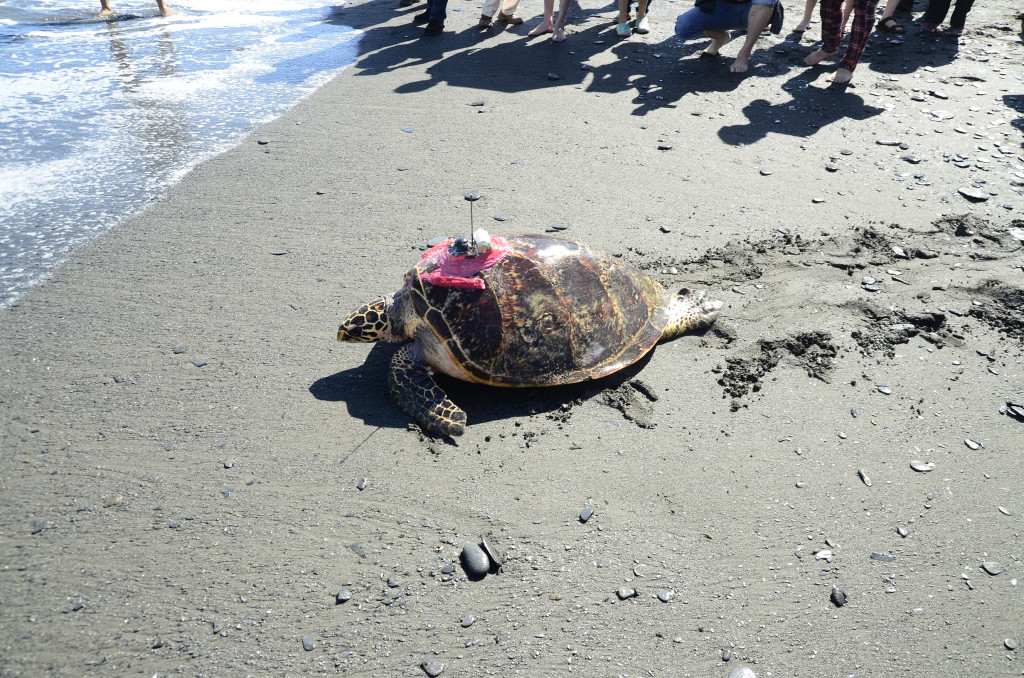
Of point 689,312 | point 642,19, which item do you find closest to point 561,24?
point 642,19

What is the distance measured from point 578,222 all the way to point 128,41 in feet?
24.0

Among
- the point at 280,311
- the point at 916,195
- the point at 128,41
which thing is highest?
the point at 128,41

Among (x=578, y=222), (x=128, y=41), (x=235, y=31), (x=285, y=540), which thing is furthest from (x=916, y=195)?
(x=128, y=41)

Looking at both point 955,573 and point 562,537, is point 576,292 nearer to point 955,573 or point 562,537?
point 562,537

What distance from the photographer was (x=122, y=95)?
6.62m

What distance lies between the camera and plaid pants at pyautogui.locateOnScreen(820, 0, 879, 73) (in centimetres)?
611

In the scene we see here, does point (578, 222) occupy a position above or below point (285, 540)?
above

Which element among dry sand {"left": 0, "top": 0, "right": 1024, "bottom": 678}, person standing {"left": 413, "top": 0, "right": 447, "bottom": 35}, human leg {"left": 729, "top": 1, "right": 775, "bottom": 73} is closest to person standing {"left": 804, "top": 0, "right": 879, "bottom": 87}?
human leg {"left": 729, "top": 1, "right": 775, "bottom": 73}

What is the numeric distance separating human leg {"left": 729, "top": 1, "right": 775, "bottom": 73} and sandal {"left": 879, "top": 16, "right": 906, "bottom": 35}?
2.15 metres

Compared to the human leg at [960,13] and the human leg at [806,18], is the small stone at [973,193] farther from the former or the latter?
the human leg at [960,13]

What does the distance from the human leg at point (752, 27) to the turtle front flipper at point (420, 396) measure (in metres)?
5.56

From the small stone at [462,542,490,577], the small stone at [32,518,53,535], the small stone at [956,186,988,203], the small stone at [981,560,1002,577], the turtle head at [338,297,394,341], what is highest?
the small stone at [956,186,988,203]

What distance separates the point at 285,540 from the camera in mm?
2645

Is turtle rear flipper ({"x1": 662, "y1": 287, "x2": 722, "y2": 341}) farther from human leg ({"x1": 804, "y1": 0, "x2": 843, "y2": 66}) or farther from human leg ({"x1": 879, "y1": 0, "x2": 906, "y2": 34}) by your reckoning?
human leg ({"x1": 879, "y1": 0, "x2": 906, "y2": 34})
